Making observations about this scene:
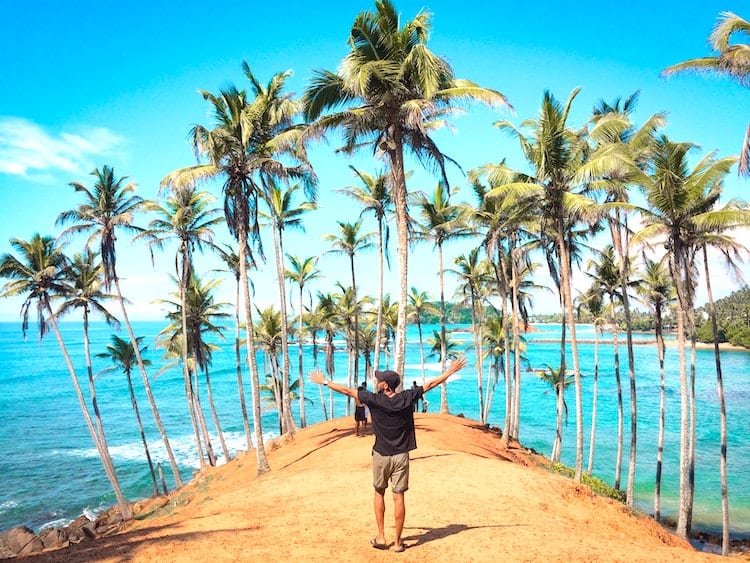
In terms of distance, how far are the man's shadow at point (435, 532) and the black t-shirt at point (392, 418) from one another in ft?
5.26

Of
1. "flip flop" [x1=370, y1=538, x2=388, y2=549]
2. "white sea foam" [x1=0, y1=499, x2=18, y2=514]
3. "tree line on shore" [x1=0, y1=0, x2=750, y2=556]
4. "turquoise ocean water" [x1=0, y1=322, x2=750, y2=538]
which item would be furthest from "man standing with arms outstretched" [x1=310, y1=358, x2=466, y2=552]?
"white sea foam" [x1=0, y1=499, x2=18, y2=514]

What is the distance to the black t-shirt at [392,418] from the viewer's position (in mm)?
6062

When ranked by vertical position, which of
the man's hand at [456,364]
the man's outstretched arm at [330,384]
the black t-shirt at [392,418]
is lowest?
the black t-shirt at [392,418]

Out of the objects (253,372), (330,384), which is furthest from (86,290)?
(330,384)

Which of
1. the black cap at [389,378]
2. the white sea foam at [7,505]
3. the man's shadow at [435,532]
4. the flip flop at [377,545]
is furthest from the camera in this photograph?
the white sea foam at [7,505]

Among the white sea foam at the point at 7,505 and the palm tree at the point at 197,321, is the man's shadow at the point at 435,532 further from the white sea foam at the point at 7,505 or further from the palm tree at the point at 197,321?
the white sea foam at the point at 7,505

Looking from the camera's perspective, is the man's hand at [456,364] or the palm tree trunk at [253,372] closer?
the man's hand at [456,364]

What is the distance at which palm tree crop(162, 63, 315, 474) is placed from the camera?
16719 millimetres

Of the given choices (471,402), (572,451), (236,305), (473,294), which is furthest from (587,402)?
(236,305)

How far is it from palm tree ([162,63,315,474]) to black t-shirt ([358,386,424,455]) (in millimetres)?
11273

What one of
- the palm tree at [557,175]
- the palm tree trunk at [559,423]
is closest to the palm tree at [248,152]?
the palm tree at [557,175]

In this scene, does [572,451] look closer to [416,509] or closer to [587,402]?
[587,402]

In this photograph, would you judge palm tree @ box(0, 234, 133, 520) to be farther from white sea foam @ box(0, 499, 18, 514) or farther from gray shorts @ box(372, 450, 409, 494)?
gray shorts @ box(372, 450, 409, 494)

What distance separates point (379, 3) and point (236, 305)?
17173mm
